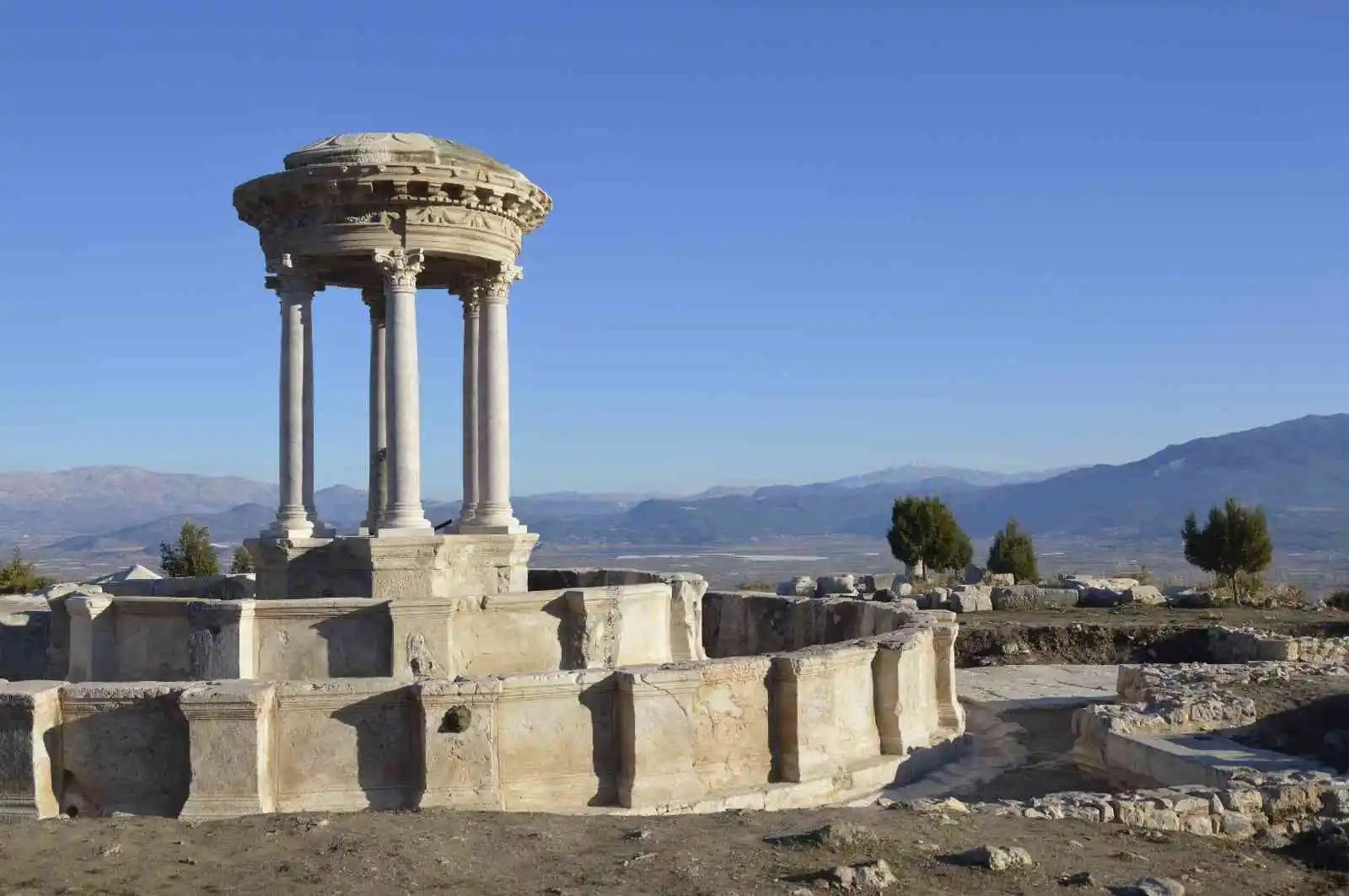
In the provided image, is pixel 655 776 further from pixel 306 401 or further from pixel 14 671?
pixel 14 671

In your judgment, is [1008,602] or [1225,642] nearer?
[1225,642]

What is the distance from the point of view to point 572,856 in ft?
23.5

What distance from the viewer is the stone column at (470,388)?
15289 mm

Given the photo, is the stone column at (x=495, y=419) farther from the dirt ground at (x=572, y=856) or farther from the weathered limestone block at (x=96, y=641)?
the dirt ground at (x=572, y=856)

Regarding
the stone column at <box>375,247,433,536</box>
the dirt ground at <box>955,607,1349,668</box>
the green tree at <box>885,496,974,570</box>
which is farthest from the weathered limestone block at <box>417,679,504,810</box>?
the green tree at <box>885,496,974,570</box>

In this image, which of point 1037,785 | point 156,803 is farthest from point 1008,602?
point 156,803

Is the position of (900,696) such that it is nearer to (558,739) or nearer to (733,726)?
(733,726)

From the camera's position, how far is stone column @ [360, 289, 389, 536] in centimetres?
1566

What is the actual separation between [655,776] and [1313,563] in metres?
112

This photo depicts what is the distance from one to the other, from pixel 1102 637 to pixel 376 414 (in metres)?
13.9

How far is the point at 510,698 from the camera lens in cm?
941

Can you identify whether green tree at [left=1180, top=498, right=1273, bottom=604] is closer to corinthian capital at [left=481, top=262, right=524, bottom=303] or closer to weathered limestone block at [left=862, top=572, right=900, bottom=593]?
weathered limestone block at [left=862, top=572, right=900, bottom=593]

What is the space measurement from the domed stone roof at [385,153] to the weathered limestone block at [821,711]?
22.4ft

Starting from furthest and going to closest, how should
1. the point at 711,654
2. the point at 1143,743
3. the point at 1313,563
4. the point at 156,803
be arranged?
the point at 1313,563 < the point at 711,654 < the point at 1143,743 < the point at 156,803
